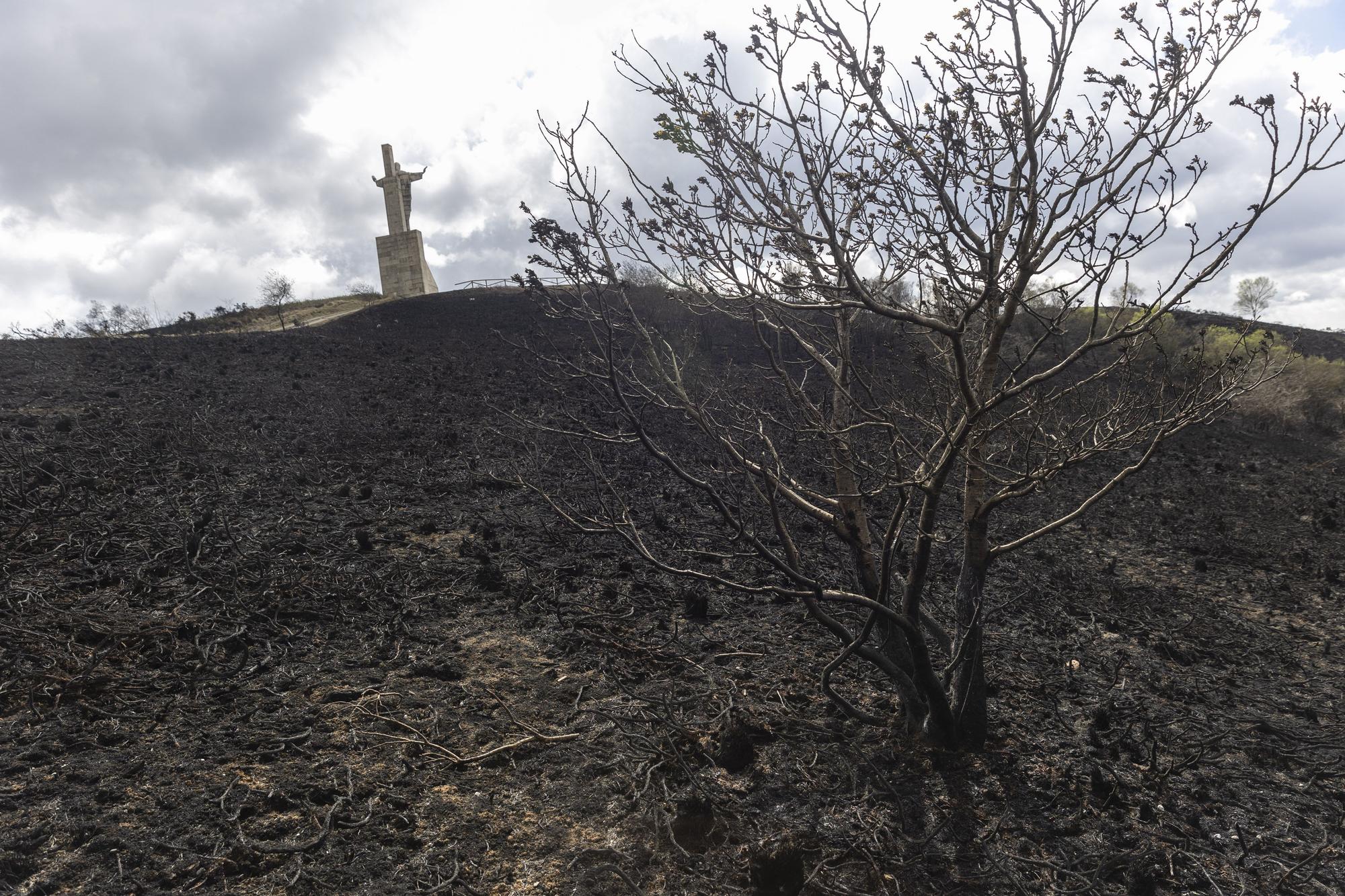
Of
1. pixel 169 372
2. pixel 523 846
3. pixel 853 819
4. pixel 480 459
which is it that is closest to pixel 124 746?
pixel 523 846

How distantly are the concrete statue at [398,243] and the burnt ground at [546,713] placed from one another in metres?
21.4

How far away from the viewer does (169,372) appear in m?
13.6

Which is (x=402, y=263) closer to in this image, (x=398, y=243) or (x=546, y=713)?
(x=398, y=243)

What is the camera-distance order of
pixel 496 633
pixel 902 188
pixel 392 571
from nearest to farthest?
pixel 902 188 → pixel 496 633 → pixel 392 571

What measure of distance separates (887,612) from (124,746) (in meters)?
4.11

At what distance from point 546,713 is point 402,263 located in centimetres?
2856

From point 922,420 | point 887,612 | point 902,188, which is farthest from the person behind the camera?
point 922,420

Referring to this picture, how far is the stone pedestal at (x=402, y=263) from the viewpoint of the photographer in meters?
29.8

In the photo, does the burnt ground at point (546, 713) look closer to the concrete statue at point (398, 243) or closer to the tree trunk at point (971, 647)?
the tree trunk at point (971, 647)

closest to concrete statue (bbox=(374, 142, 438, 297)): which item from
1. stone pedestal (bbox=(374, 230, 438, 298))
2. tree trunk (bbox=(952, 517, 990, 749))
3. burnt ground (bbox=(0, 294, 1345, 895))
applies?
stone pedestal (bbox=(374, 230, 438, 298))

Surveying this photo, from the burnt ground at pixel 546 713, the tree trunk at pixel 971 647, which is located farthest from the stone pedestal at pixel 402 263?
the tree trunk at pixel 971 647

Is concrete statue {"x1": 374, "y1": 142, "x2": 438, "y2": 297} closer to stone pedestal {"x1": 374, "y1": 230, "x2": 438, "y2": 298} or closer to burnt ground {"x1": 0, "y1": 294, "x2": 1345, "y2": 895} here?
stone pedestal {"x1": 374, "y1": 230, "x2": 438, "y2": 298}

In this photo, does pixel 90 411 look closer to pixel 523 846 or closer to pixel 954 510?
pixel 523 846

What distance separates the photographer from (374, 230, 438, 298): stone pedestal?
29.8 meters
